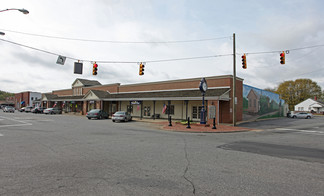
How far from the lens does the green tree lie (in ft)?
255

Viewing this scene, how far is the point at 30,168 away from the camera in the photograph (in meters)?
5.44

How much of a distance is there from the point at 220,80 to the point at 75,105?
3618 cm

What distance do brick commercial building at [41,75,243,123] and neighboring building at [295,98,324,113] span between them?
63245 mm

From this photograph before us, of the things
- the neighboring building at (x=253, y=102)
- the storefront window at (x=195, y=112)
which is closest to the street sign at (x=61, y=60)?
the storefront window at (x=195, y=112)

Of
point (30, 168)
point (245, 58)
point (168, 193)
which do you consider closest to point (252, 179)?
point (168, 193)

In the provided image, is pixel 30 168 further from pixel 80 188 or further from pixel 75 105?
pixel 75 105

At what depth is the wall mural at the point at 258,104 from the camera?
92.6 feet

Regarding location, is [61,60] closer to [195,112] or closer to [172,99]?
[172,99]

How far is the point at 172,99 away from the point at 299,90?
75482mm

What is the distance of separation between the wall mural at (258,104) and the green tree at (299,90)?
44.8 metres

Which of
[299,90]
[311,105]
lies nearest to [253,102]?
[311,105]

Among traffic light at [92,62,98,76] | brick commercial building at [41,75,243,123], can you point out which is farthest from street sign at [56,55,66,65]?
brick commercial building at [41,75,243,123]

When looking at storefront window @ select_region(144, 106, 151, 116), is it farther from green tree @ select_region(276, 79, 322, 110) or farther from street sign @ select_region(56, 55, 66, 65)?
green tree @ select_region(276, 79, 322, 110)

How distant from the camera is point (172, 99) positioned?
82.4 feet
